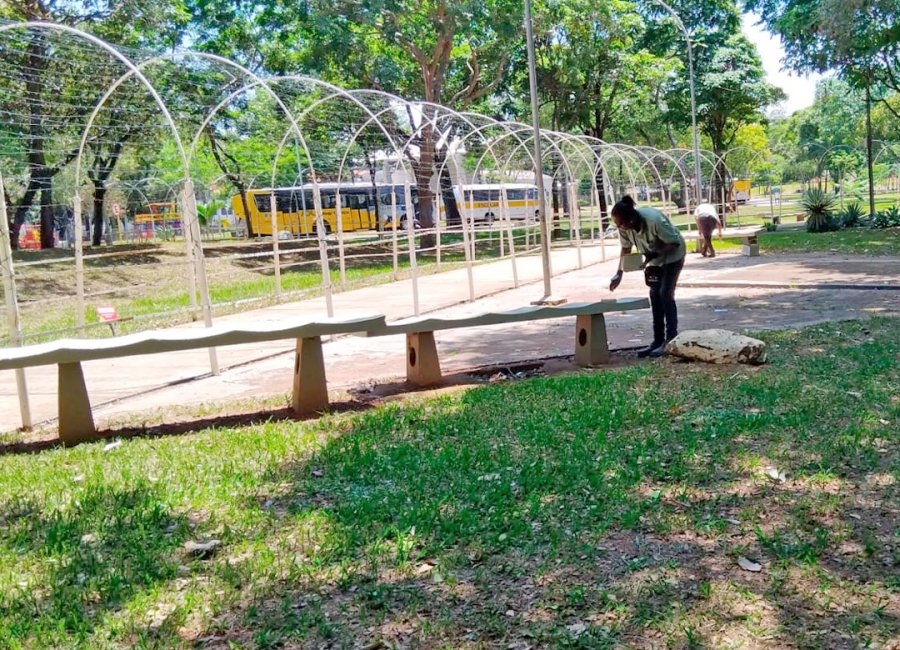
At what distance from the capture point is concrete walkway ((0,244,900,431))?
25.0ft

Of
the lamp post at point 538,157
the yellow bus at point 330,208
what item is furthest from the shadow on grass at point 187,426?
the yellow bus at point 330,208

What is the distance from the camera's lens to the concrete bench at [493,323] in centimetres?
670

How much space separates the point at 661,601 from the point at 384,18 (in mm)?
20434

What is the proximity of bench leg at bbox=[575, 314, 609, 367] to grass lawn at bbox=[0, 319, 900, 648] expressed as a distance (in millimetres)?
1747

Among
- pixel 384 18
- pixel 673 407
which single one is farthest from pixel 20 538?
pixel 384 18

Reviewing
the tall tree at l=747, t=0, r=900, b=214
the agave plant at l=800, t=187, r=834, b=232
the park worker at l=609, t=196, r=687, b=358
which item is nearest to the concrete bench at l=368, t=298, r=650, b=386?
the park worker at l=609, t=196, r=687, b=358

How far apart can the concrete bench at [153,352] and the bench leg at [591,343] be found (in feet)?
6.34

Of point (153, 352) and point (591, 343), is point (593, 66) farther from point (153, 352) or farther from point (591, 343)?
point (153, 352)

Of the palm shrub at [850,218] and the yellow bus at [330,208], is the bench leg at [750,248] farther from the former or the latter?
the yellow bus at [330,208]

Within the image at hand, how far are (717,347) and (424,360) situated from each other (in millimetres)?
2252

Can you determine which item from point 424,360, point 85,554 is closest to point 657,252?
point 424,360

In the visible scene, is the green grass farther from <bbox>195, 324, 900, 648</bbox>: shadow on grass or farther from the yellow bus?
the yellow bus

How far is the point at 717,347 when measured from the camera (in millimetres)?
6789

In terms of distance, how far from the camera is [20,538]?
3695 mm
